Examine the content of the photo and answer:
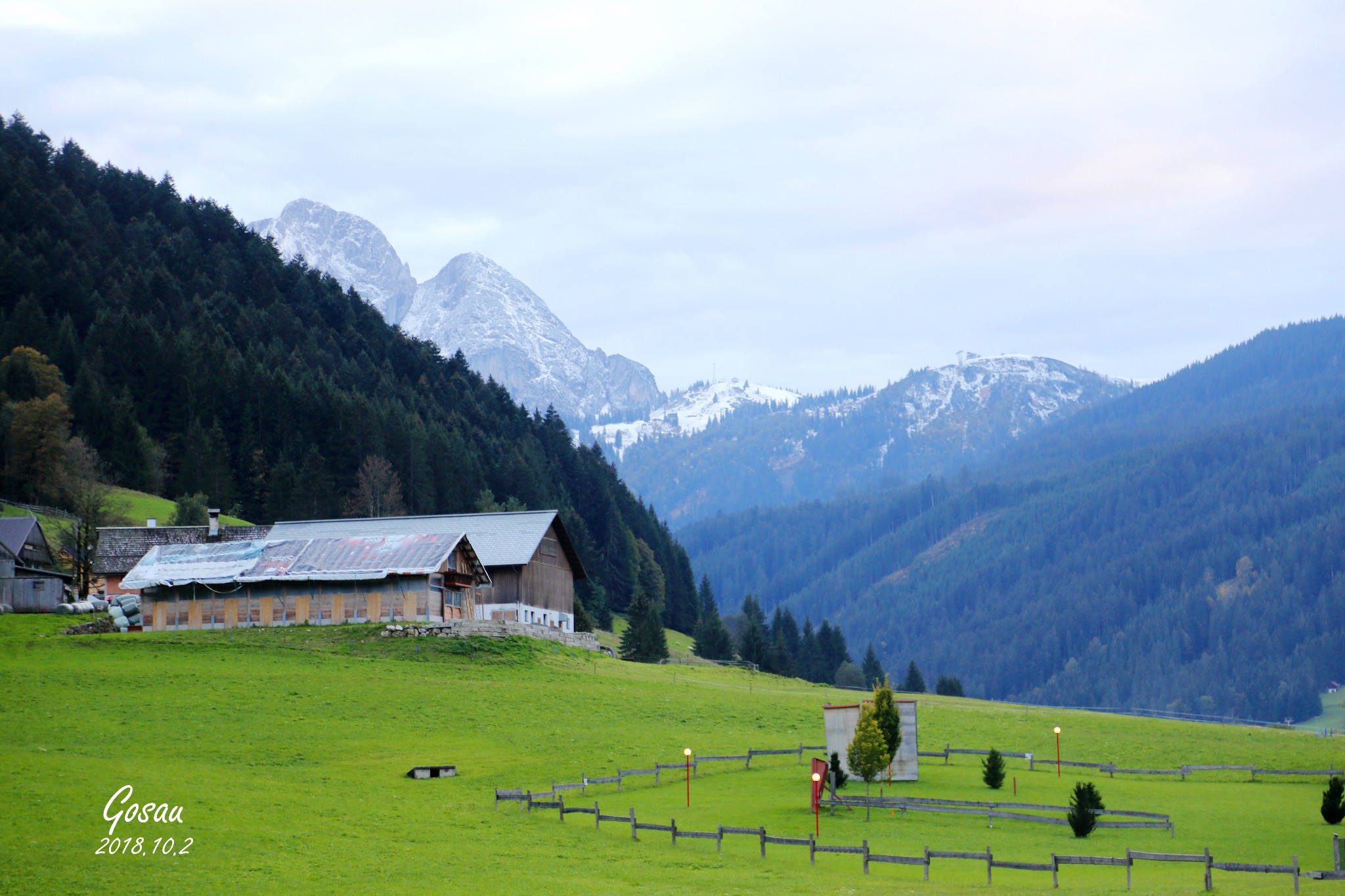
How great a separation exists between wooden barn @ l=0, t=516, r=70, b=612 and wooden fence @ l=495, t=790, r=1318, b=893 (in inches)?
2110

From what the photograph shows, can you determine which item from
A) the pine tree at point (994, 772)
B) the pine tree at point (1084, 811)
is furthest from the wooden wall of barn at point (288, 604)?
the pine tree at point (1084, 811)

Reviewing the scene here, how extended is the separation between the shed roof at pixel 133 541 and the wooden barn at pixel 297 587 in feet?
23.5

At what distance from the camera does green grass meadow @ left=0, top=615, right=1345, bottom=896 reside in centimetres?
2902

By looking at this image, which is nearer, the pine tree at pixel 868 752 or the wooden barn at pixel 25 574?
the pine tree at pixel 868 752

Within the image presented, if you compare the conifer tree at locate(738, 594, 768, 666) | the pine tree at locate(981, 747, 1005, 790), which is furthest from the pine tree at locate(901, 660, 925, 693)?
the pine tree at locate(981, 747, 1005, 790)

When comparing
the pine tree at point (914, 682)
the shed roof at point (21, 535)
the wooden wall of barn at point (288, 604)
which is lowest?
the pine tree at point (914, 682)

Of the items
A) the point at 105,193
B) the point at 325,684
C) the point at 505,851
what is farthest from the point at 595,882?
the point at 105,193

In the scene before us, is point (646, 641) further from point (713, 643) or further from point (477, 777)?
point (477, 777)

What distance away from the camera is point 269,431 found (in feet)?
418

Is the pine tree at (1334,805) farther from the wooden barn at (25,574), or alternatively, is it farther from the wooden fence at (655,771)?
the wooden barn at (25,574)

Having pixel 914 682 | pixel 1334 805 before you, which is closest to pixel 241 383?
pixel 914 682

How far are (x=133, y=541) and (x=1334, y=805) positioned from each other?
73.0m

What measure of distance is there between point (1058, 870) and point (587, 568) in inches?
4206

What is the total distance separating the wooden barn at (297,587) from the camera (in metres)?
69.6
